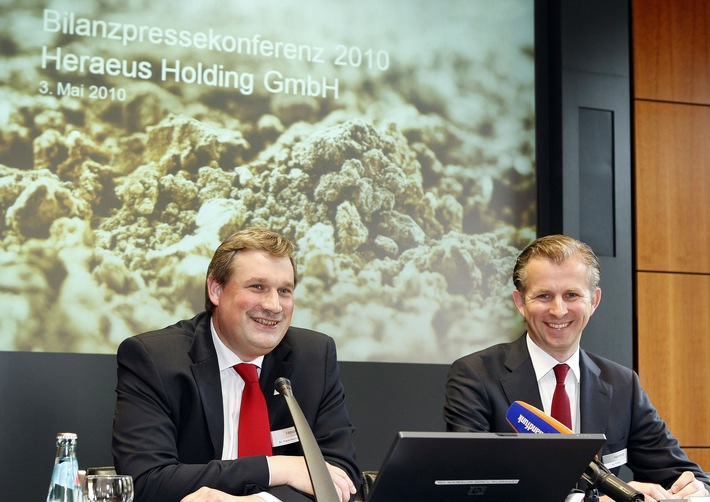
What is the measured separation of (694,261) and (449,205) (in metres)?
1.43

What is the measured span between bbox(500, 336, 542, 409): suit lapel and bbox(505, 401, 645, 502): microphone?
962 millimetres

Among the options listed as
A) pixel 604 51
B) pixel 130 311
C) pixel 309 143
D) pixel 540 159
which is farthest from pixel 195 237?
pixel 604 51

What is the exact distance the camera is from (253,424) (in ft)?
9.48

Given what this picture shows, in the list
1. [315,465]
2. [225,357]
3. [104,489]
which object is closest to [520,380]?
[225,357]

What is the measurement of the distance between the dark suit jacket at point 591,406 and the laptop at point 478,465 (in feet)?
3.55

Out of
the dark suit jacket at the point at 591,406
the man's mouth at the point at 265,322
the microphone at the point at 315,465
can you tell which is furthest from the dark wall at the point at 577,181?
the microphone at the point at 315,465

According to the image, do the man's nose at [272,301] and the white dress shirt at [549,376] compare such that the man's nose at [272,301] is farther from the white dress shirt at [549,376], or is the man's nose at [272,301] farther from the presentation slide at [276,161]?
the presentation slide at [276,161]

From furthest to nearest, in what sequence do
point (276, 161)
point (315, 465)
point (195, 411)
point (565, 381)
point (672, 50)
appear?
point (672, 50) → point (276, 161) → point (565, 381) → point (195, 411) → point (315, 465)

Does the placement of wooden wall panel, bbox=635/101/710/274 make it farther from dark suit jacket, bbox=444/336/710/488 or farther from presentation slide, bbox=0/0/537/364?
dark suit jacket, bbox=444/336/710/488

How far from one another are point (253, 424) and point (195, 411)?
18 cm

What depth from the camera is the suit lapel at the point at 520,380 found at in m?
3.16

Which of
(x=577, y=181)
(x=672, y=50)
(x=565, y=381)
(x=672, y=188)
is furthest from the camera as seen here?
(x=672, y=50)

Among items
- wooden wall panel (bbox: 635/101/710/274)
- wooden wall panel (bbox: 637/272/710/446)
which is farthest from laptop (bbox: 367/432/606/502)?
wooden wall panel (bbox: 635/101/710/274)

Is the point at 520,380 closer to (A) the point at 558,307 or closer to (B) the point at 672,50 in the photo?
(A) the point at 558,307
